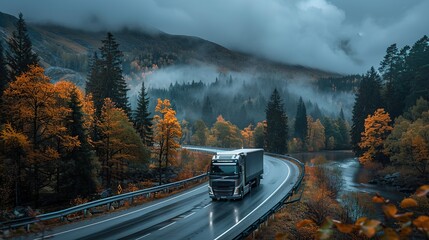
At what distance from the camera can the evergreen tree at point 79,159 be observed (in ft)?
121

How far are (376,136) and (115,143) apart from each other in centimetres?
5196

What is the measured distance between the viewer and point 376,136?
70.9 meters

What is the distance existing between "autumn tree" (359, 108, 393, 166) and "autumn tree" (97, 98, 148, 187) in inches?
1748

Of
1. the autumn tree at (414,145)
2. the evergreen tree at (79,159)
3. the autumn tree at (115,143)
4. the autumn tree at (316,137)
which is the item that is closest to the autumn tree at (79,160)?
the evergreen tree at (79,159)

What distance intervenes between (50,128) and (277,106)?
73592 mm

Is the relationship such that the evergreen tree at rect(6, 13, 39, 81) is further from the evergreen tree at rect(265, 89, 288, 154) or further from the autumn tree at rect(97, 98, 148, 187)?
the evergreen tree at rect(265, 89, 288, 154)

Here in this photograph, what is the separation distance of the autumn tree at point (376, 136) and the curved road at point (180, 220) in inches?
1657

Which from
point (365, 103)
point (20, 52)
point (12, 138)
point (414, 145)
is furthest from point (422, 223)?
point (365, 103)

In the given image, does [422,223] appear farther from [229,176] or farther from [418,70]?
[418,70]

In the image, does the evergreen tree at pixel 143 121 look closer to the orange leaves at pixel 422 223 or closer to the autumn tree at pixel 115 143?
the autumn tree at pixel 115 143

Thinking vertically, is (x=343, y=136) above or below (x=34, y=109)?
below

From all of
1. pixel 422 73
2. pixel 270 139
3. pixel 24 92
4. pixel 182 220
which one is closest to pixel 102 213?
pixel 182 220

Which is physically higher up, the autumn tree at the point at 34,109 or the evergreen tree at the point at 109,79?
the evergreen tree at the point at 109,79

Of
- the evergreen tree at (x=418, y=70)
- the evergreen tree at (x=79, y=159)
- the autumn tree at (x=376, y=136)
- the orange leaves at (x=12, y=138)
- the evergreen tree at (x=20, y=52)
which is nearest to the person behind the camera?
the orange leaves at (x=12, y=138)
